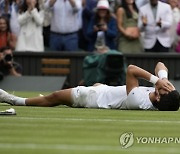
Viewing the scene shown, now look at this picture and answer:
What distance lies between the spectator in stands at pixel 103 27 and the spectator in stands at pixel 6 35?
6.45 feet

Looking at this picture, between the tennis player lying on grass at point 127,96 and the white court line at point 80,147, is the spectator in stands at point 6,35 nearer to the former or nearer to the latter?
the tennis player lying on grass at point 127,96

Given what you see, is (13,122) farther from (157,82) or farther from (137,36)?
(137,36)

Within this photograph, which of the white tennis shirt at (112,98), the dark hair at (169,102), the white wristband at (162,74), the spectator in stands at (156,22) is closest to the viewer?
the dark hair at (169,102)

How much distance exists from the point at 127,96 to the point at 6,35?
30.3 feet

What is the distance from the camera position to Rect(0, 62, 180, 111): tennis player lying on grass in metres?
12.4

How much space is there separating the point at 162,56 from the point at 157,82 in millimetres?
8867


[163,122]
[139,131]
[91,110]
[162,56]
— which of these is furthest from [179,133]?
[162,56]

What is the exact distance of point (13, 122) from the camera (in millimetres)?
10914

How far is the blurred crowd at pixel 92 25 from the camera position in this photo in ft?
68.9

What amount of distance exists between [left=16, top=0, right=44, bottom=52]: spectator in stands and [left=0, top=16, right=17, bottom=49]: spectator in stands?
0.16 metres

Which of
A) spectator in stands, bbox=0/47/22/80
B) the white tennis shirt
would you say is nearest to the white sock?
the white tennis shirt

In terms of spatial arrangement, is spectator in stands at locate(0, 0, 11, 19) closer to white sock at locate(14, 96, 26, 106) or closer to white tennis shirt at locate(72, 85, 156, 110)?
white sock at locate(14, 96, 26, 106)

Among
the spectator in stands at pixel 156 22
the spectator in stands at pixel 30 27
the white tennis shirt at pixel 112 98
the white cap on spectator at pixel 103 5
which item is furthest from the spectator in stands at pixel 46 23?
the white tennis shirt at pixel 112 98

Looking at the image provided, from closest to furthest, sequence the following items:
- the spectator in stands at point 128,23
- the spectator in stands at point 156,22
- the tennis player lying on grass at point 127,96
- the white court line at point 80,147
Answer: the white court line at point 80,147, the tennis player lying on grass at point 127,96, the spectator in stands at point 156,22, the spectator in stands at point 128,23
